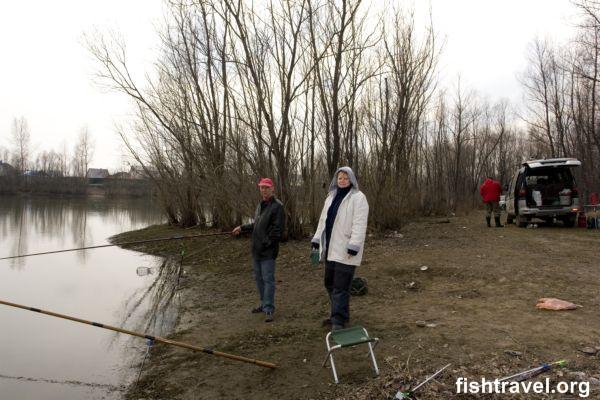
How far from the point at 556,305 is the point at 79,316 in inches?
295

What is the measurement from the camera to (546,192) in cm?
1401

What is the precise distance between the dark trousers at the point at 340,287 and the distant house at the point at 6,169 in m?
84.5

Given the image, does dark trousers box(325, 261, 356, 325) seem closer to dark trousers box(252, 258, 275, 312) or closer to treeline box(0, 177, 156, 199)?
dark trousers box(252, 258, 275, 312)

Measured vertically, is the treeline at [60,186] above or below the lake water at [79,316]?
above

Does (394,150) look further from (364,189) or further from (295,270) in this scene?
(295,270)

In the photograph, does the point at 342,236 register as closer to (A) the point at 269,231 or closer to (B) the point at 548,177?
(A) the point at 269,231

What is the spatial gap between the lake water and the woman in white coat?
8.24ft

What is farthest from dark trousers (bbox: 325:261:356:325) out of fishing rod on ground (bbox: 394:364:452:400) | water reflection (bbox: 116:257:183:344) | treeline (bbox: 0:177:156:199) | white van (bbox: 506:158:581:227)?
treeline (bbox: 0:177:156:199)

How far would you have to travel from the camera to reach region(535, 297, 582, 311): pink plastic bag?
5380 mm

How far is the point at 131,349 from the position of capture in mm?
6141

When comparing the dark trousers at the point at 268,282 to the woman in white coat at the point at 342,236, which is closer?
the woman in white coat at the point at 342,236

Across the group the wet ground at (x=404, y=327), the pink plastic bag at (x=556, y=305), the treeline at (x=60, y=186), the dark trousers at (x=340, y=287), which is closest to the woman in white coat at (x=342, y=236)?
the dark trousers at (x=340, y=287)

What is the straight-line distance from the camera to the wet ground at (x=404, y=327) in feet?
12.9

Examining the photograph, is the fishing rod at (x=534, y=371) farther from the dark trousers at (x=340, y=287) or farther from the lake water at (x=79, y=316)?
the lake water at (x=79, y=316)
